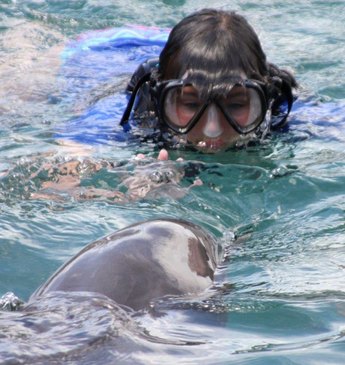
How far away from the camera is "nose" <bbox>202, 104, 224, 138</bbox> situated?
16.3ft

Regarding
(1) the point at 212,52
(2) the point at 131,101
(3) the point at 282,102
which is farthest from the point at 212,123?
(3) the point at 282,102

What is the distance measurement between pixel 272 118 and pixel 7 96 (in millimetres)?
2176

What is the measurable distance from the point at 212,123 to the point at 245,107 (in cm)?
24

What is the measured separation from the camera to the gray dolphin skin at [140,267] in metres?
2.45

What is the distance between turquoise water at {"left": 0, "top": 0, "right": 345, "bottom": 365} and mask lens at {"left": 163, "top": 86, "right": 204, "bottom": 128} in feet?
0.64

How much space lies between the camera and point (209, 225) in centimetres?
395

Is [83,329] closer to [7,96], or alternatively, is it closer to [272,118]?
[272,118]

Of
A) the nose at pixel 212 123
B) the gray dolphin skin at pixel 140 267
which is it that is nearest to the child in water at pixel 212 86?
the nose at pixel 212 123

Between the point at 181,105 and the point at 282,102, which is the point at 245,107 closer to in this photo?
the point at 181,105

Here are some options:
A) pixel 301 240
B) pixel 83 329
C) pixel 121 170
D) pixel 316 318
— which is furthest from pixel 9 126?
pixel 83 329

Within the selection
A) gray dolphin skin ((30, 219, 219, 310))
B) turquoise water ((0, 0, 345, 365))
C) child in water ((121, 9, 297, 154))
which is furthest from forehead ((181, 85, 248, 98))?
gray dolphin skin ((30, 219, 219, 310))

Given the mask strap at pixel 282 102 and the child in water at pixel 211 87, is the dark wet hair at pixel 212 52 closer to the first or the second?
the child in water at pixel 211 87

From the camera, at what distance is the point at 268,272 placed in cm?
342

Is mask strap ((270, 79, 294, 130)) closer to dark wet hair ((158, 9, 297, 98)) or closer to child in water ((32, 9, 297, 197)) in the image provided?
child in water ((32, 9, 297, 197))
